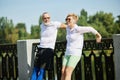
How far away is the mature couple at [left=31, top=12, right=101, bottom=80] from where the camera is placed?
556cm

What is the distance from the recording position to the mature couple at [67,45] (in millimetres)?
5562

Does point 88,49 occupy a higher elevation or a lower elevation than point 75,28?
lower

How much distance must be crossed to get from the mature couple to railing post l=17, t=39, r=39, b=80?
1397 millimetres

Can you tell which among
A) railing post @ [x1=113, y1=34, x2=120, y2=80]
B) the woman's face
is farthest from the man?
railing post @ [x1=113, y1=34, x2=120, y2=80]

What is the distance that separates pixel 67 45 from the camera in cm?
571

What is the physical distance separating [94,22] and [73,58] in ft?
208

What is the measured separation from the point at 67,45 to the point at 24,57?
287 centimetres

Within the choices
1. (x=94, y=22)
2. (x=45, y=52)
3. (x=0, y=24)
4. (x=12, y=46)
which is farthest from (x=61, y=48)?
(x=0, y=24)

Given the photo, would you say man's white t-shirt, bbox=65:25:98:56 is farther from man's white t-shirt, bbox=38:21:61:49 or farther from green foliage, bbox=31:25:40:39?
green foliage, bbox=31:25:40:39

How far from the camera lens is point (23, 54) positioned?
8.33 metres

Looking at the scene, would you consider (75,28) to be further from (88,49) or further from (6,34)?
(6,34)

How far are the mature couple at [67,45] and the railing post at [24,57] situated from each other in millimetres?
1397

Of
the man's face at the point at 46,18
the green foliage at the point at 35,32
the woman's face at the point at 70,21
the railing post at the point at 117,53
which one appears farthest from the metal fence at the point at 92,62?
the green foliage at the point at 35,32

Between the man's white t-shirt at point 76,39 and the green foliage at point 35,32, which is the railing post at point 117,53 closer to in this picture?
the man's white t-shirt at point 76,39
